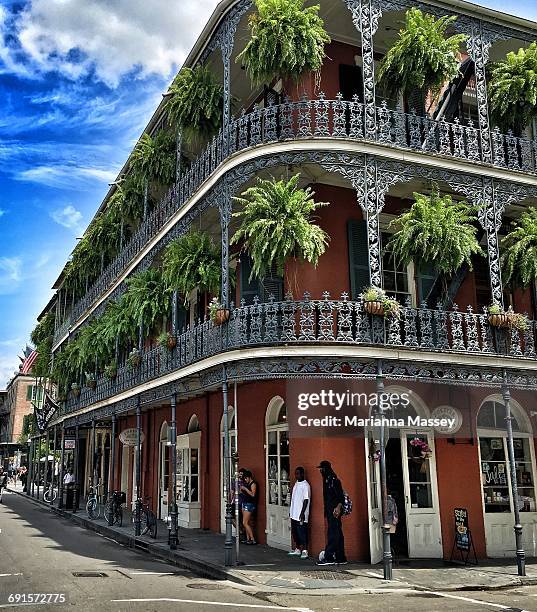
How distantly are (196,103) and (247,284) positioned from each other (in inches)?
160

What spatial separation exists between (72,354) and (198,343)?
12.8 meters

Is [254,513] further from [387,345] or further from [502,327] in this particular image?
[502,327]

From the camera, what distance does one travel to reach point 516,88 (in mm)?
12984

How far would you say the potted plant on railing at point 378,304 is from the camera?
10.9 metres

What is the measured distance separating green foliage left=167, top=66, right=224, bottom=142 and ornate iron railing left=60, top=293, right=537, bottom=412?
4532 millimetres

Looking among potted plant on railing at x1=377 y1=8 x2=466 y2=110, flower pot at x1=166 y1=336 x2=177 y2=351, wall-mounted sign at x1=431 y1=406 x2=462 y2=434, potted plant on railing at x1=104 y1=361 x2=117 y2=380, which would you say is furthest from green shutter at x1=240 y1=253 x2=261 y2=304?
potted plant on railing at x1=104 y1=361 x2=117 y2=380

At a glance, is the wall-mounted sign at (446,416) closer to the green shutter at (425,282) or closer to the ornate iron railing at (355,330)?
the ornate iron railing at (355,330)

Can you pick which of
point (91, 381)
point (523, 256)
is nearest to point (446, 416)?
point (523, 256)

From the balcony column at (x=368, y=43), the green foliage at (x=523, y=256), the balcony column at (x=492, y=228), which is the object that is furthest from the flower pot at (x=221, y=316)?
the green foliage at (x=523, y=256)

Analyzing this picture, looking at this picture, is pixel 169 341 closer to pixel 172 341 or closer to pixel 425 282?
pixel 172 341

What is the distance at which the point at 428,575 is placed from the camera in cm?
1056

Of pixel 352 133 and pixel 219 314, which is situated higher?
pixel 352 133

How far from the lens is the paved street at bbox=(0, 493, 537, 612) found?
812 cm

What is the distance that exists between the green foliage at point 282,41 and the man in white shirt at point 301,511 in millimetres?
7317
